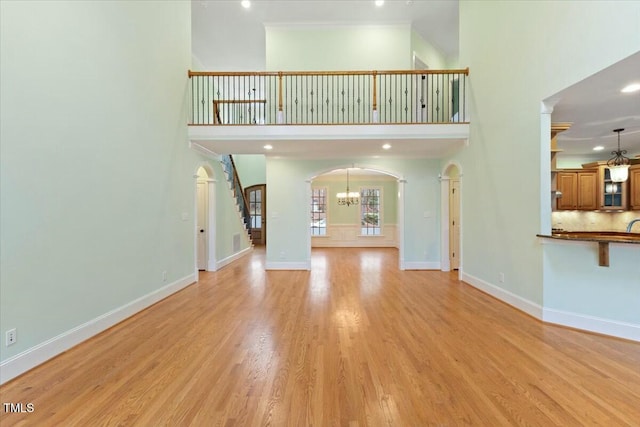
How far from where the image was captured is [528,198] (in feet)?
11.6

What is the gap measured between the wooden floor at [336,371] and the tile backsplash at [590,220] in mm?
4044

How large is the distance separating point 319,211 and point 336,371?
28.1 ft

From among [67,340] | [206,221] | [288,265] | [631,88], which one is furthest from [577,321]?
[206,221]

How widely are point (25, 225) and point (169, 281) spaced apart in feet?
7.74

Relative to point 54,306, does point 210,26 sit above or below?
above

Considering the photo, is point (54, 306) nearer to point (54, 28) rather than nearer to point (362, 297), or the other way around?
point (54, 28)

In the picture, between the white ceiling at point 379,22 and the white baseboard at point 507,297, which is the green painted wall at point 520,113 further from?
the white ceiling at point 379,22

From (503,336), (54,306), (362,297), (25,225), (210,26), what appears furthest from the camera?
(210,26)

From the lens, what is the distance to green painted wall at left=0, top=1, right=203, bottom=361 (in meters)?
2.31

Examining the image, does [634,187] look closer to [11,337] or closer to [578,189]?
[578,189]

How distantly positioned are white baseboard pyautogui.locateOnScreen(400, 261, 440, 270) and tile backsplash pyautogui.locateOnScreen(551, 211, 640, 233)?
8.86ft

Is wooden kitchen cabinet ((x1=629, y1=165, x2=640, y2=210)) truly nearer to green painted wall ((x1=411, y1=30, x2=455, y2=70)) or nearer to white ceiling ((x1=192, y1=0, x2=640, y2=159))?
white ceiling ((x1=192, y1=0, x2=640, y2=159))

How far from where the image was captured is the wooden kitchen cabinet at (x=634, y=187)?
565 centimetres

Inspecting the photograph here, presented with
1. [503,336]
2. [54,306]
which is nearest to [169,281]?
[54,306]
